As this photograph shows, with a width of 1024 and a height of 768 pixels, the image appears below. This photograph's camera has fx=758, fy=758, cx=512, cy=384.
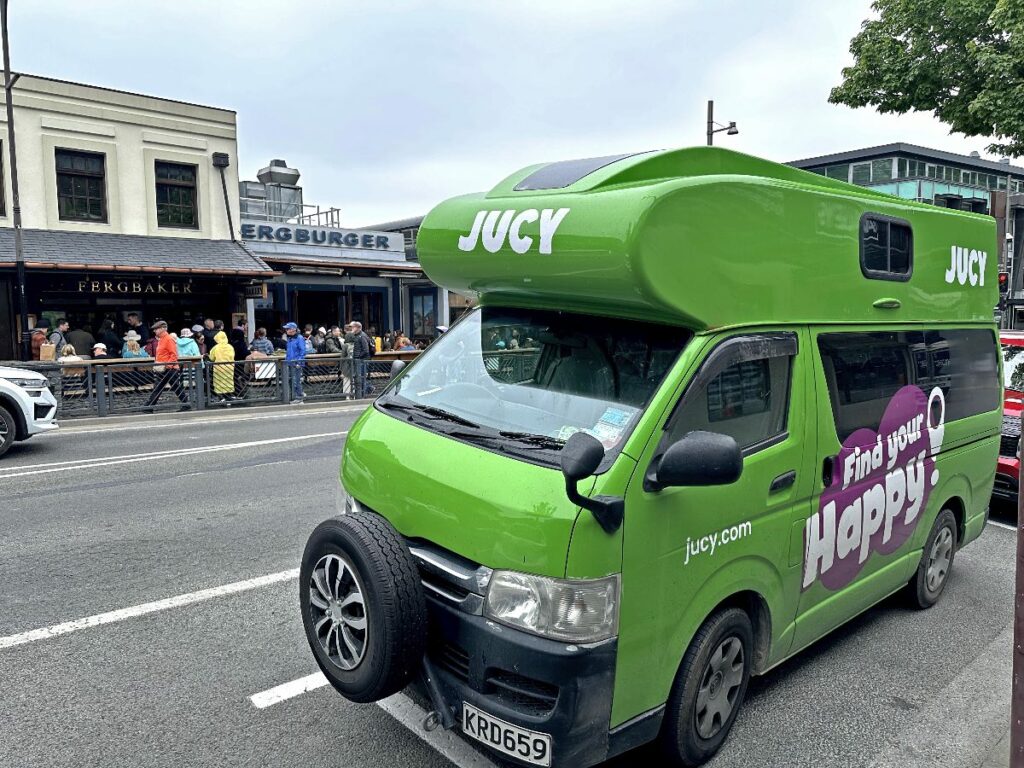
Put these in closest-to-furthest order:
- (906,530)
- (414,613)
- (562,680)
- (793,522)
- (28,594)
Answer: (562,680)
(414,613)
(793,522)
(906,530)
(28,594)

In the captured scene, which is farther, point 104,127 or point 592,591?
point 104,127

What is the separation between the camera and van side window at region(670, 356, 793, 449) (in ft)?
10.2

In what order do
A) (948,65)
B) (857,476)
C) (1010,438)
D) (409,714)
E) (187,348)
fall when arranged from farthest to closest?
(187,348) → (948,65) → (1010,438) → (857,476) → (409,714)

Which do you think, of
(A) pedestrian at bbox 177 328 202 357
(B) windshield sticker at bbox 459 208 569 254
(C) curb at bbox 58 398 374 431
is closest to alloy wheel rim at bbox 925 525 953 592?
(B) windshield sticker at bbox 459 208 569 254

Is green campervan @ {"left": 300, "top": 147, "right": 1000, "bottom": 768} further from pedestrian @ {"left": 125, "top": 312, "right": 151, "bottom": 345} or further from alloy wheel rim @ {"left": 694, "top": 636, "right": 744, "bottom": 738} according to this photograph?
pedestrian @ {"left": 125, "top": 312, "right": 151, "bottom": 345}

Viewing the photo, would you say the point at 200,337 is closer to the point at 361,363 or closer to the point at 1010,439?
the point at 361,363

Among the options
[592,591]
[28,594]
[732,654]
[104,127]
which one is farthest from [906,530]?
[104,127]

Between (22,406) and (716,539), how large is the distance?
10010mm

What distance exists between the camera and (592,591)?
104 inches

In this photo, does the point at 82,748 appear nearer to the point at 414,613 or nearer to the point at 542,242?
the point at 414,613

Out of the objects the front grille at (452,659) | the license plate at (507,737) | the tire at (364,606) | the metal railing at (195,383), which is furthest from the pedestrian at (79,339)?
the license plate at (507,737)

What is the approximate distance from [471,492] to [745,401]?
130 centimetres

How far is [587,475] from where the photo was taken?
2590mm

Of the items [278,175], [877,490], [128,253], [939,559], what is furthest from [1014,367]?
[278,175]
